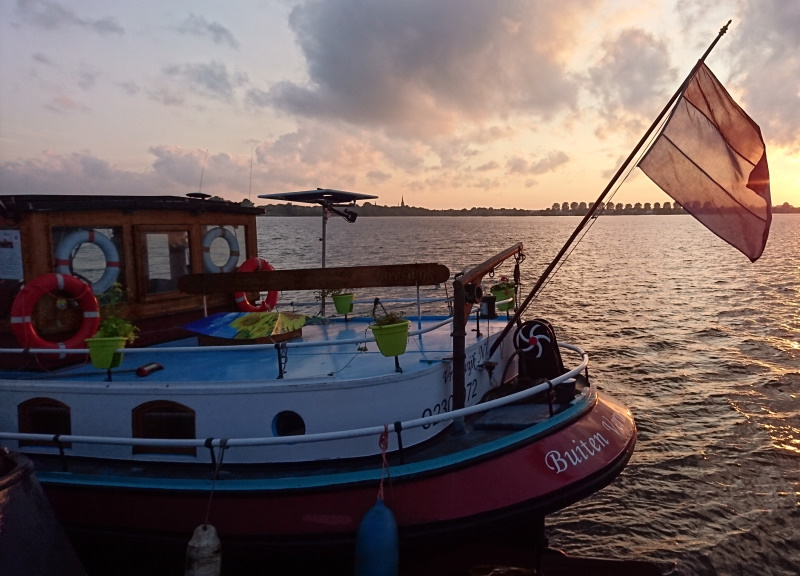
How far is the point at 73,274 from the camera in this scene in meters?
8.01

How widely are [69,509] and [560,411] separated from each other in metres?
6.10

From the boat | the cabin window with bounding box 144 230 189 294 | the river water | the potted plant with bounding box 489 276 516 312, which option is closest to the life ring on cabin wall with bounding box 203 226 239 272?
the cabin window with bounding box 144 230 189 294

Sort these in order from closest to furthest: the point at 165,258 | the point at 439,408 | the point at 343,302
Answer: the point at 439,408 → the point at 165,258 → the point at 343,302

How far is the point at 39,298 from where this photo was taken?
7445 mm

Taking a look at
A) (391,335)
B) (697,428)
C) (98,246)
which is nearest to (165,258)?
(98,246)

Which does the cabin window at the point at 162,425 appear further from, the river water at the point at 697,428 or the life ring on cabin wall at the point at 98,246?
the river water at the point at 697,428

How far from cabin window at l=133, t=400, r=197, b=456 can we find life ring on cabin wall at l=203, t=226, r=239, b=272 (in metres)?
3.35

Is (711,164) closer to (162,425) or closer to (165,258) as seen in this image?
(162,425)

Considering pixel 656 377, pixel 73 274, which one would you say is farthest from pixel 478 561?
pixel 656 377

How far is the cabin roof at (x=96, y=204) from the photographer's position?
752 centimetres

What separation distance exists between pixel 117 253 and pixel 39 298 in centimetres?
124

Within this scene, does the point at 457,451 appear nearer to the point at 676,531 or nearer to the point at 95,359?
the point at 95,359

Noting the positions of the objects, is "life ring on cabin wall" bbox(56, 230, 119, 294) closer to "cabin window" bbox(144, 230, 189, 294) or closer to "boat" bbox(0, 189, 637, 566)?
"boat" bbox(0, 189, 637, 566)

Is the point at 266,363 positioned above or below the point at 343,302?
below
